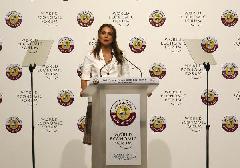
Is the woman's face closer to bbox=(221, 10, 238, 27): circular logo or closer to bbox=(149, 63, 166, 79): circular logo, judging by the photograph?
bbox=(149, 63, 166, 79): circular logo

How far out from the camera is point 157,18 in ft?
15.0

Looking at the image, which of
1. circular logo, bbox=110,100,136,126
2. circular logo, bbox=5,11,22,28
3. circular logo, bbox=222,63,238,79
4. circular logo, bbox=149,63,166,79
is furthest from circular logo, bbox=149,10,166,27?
circular logo, bbox=110,100,136,126

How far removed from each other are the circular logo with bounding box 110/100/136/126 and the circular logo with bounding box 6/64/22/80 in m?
2.02

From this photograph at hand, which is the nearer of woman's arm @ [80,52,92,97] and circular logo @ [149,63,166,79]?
woman's arm @ [80,52,92,97]

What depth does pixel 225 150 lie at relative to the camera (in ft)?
15.1

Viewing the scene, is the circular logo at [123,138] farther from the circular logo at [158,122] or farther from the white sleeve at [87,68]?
the circular logo at [158,122]

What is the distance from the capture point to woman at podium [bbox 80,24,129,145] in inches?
140

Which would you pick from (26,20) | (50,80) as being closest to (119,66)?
(50,80)

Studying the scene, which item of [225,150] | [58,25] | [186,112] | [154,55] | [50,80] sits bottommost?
[225,150]

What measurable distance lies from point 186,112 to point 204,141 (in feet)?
1.23

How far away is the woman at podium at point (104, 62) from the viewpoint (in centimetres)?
356

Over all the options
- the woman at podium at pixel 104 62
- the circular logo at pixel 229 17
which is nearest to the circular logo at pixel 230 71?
the circular logo at pixel 229 17

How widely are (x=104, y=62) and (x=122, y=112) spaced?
91 centimetres

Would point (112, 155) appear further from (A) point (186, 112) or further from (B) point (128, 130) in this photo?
(A) point (186, 112)
